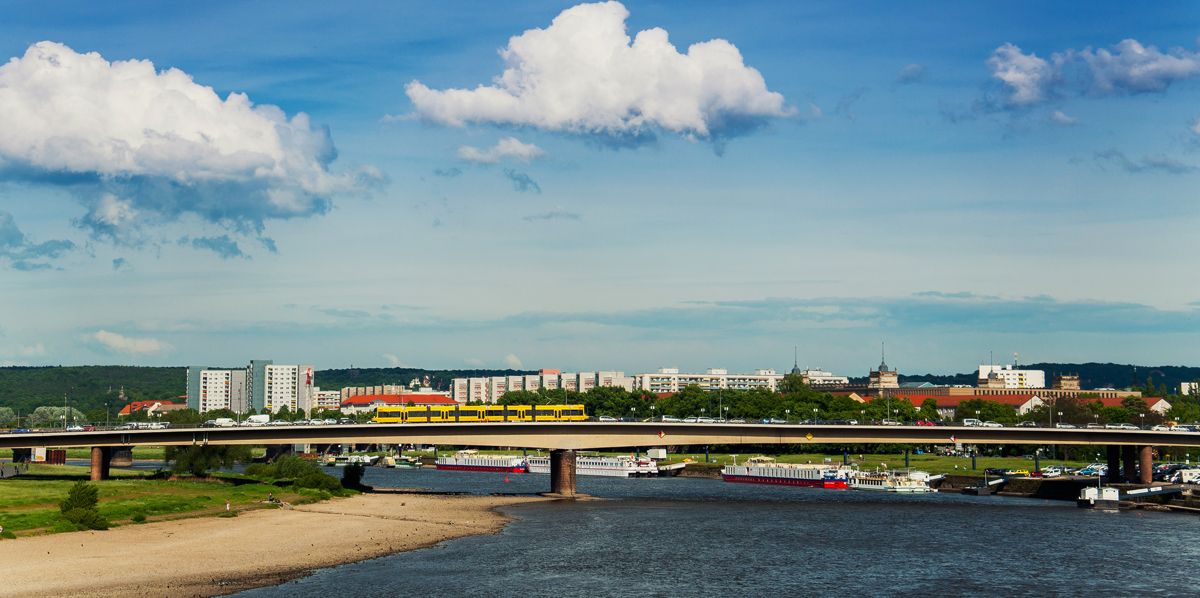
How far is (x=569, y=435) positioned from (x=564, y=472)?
5428 millimetres

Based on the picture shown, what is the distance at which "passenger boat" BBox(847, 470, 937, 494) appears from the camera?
155125 millimetres

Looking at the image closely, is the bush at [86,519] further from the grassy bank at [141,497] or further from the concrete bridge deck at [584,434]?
the concrete bridge deck at [584,434]

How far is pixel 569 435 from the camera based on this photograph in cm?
13575

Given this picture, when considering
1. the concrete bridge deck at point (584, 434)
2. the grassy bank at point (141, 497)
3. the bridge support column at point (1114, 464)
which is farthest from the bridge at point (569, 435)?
the bridge support column at point (1114, 464)

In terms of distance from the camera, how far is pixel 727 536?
9519 cm

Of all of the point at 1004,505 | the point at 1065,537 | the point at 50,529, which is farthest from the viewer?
the point at 1004,505

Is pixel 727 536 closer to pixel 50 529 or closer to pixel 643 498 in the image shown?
pixel 643 498

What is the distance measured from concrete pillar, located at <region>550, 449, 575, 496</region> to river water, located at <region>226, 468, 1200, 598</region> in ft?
33.0

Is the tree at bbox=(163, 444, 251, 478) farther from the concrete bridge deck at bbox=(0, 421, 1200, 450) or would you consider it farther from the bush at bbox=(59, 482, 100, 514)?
the bush at bbox=(59, 482, 100, 514)

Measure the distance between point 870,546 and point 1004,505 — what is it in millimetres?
47983

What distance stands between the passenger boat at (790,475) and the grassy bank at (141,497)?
7772cm

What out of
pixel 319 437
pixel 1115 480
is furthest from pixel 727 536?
pixel 1115 480

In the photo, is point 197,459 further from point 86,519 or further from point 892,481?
point 892,481

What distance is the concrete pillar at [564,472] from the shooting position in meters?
137
